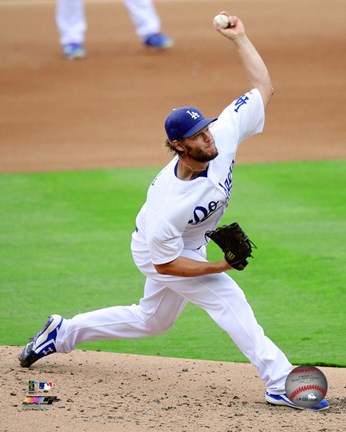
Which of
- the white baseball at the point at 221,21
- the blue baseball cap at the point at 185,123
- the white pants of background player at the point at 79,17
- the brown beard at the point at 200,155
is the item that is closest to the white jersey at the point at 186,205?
the brown beard at the point at 200,155

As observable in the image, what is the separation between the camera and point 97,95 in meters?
14.8

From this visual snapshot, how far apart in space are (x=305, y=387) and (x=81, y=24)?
1110cm

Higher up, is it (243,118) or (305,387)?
(243,118)

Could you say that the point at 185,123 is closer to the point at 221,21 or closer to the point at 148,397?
the point at 221,21

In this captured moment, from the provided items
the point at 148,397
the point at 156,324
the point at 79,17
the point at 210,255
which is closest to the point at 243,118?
the point at 156,324

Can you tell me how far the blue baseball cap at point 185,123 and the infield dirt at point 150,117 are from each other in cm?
146

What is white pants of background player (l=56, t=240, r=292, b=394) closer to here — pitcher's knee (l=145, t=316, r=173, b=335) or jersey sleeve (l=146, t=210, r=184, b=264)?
pitcher's knee (l=145, t=316, r=173, b=335)

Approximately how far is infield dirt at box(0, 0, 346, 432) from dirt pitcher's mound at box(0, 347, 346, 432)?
0.03 ft

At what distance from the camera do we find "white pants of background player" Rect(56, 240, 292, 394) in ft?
18.1

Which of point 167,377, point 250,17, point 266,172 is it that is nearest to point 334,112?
point 266,172

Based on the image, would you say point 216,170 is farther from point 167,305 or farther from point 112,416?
point 112,416

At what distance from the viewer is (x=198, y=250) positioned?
5.87m

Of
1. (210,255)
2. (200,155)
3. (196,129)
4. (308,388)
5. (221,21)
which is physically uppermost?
(221,21)

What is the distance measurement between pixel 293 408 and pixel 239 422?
425 mm
